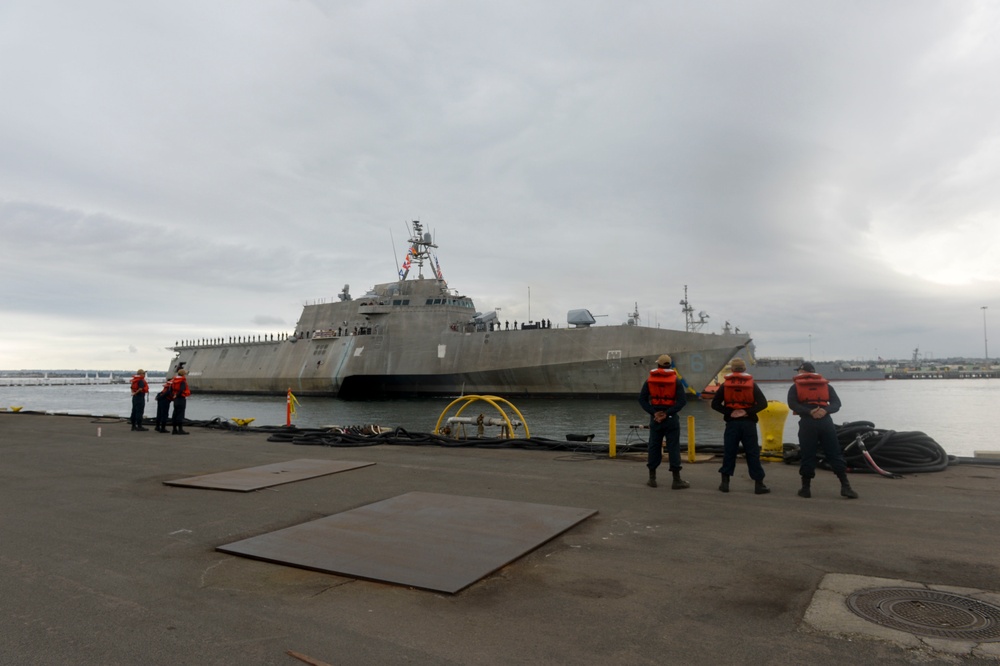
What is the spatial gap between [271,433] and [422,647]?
1078cm

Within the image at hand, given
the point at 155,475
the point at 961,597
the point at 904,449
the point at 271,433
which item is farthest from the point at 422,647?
the point at 271,433

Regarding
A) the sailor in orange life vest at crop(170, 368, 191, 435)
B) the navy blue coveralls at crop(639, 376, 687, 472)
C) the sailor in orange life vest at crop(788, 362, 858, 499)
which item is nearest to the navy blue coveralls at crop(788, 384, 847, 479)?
the sailor in orange life vest at crop(788, 362, 858, 499)

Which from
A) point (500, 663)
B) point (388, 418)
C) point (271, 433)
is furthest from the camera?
point (388, 418)

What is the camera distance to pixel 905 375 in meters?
124

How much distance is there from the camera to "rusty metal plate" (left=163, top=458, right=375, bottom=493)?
21.6 ft

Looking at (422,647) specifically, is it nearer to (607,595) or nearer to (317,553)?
(607,595)

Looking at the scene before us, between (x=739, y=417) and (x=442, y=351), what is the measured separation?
1249 inches

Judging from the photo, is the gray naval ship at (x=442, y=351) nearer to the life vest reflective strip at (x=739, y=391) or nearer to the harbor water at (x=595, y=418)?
the harbor water at (x=595, y=418)

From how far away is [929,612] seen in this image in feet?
9.62

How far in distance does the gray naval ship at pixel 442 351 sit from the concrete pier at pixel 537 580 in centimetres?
2543

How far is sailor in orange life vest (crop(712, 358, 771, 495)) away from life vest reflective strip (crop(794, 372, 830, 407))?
40cm

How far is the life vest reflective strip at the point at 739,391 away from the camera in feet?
20.6

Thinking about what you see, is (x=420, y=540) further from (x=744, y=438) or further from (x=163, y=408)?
(x=163, y=408)

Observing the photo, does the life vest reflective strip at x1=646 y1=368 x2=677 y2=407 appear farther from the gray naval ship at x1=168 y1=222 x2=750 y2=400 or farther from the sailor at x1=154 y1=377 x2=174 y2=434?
the gray naval ship at x1=168 y1=222 x2=750 y2=400
